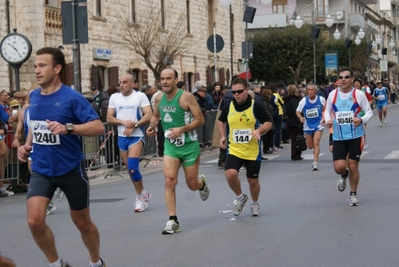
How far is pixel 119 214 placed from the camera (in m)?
12.0

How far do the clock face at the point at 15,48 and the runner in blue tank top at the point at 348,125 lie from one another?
9946mm

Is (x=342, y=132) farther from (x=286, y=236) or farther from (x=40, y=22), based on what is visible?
(x=40, y=22)

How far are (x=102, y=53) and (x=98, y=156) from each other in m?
13.8

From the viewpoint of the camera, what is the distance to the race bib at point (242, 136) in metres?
11.2

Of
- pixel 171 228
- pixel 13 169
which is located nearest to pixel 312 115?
pixel 13 169

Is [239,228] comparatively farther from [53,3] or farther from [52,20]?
[53,3]

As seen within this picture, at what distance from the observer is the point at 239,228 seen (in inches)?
402

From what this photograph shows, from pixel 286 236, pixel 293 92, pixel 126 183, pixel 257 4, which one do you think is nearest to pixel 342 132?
pixel 286 236

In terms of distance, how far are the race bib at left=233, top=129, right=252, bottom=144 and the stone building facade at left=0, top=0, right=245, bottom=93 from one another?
14855mm

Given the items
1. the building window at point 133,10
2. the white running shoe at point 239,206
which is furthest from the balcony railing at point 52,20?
the white running shoe at point 239,206

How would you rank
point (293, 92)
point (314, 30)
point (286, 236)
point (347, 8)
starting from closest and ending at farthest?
point (286, 236), point (293, 92), point (314, 30), point (347, 8)

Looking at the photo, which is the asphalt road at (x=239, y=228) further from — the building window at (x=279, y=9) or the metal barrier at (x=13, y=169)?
the building window at (x=279, y=9)

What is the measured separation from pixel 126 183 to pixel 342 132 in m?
5.97

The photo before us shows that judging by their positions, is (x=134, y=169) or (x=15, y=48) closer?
(x=134, y=169)
